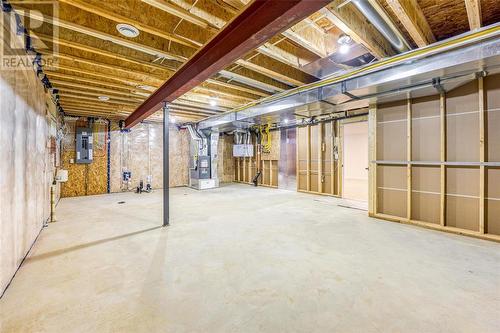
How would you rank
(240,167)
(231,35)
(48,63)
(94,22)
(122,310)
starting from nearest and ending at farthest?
(122,310), (231,35), (94,22), (48,63), (240,167)

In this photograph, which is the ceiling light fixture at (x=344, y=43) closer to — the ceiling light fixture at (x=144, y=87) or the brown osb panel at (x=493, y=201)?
the brown osb panel at (x=493, y=201)

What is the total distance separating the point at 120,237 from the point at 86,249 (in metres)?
0.41

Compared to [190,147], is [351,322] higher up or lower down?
lower down

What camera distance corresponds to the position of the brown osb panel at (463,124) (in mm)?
2918

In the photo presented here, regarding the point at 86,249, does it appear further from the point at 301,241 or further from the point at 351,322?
the point at 351,322

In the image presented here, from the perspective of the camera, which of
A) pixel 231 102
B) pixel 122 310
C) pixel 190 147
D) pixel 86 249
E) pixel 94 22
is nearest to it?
pixel 122 310

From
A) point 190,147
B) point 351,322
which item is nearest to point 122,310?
point 351,322

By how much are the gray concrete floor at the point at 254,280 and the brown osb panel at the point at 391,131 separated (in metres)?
1.20

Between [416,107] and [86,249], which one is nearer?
[86,249]

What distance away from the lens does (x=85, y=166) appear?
245 inches

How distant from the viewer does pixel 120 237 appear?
Result: 2.88 meters

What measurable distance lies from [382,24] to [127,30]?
8.03ft

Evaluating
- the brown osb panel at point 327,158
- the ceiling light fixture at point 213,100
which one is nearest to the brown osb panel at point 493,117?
the brown osb panel at point 327,158

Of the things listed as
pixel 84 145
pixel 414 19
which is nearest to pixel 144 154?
pixel 84 145
